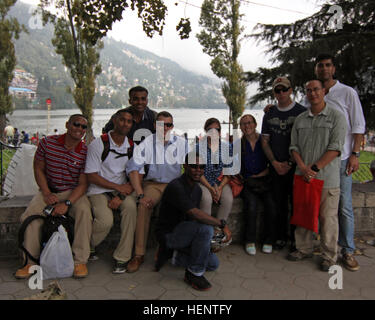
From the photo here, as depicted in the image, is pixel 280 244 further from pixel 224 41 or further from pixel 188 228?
pixel 224 41

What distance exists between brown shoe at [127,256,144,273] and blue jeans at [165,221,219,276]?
0.42m

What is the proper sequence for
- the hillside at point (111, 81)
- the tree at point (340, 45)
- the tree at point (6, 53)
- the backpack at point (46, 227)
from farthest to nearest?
the hillside at point (111, 81), the tree at point (6, 53), the tree at point (340, 45), the backpack at point (46, 227)

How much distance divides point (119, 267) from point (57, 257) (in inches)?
23.5

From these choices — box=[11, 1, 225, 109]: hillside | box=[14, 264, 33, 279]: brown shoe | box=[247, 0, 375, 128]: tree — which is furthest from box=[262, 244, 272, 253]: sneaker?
Result: box=[11, 1, 225, 109]: hillside

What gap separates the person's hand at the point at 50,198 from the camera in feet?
9.97

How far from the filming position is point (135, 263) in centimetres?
306

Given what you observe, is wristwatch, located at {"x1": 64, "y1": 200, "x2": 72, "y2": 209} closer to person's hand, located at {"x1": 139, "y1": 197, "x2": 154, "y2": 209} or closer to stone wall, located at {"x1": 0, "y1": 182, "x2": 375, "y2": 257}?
stone wall, located at {"x1": 0, "y1": 182, "x2": 375, "y2": 257}

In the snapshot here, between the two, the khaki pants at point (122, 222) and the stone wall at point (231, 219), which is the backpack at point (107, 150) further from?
the stone wall at point (231, 219)

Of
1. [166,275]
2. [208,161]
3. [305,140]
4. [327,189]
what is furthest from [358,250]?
[166,275]

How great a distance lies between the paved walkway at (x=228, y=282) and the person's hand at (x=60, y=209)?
0.64m

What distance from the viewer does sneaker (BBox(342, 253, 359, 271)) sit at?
120 inches

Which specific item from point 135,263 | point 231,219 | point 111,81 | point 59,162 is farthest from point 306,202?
A: point 111,81

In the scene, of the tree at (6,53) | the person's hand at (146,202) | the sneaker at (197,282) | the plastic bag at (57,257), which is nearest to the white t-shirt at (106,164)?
A: the person's hand at (146,202)

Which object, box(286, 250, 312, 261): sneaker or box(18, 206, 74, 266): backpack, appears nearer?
box(18, 206, 74, 266): backpack
